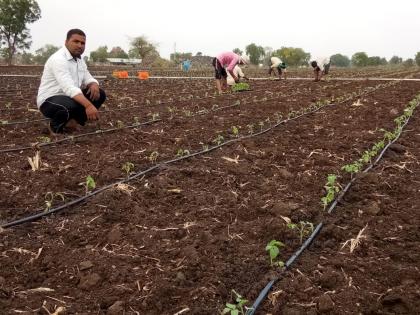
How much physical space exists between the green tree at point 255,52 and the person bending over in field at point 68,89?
2481 inches

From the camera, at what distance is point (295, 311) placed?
7.15 ft

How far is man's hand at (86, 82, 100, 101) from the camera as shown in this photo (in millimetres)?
5781

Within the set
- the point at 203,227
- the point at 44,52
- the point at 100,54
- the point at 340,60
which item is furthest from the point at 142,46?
the point at 340,60

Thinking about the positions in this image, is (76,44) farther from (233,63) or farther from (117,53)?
(117,53)

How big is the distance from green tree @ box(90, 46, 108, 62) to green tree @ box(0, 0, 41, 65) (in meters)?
30.1

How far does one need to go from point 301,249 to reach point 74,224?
1.63 m

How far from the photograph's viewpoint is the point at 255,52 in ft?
220

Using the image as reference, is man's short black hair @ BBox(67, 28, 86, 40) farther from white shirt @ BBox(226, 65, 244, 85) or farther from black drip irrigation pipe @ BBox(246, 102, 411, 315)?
white shirt @ BBox(226, 65, 244, 85)

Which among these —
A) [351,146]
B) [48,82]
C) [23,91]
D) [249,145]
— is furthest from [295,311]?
[23,91]

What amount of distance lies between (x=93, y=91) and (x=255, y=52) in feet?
210

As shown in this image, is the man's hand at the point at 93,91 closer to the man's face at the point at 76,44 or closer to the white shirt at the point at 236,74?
the man's face at the point at 76,44

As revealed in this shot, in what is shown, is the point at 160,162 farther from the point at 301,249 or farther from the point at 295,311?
the point at 295,311

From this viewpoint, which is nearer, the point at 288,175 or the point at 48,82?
the point at 288,175

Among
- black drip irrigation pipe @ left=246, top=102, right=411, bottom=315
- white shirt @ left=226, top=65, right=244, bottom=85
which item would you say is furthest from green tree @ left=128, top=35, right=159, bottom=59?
black drip irrigation pipe @ left=246, top=102, right=411, bottom=315
